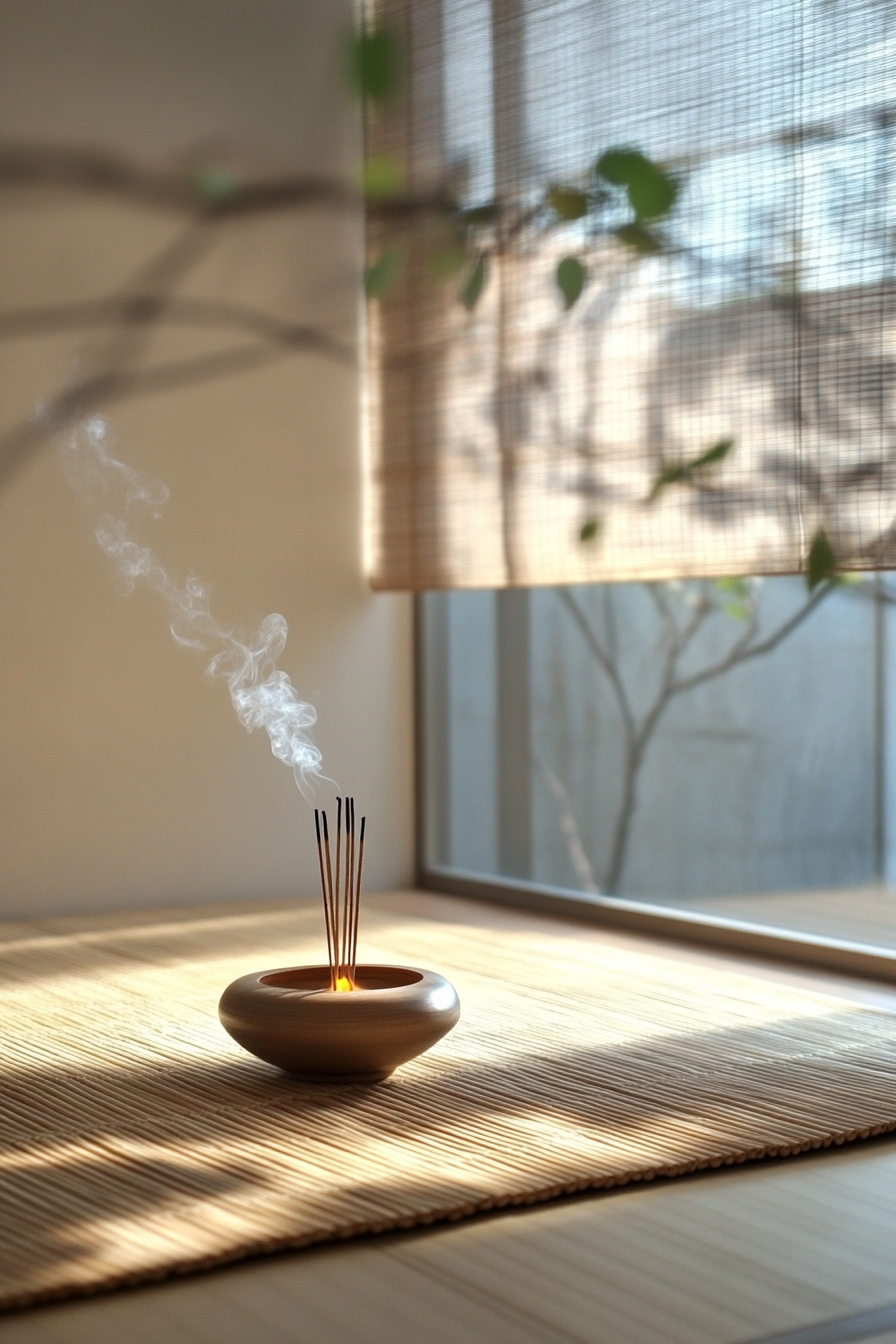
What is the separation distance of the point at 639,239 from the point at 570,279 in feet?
0.75

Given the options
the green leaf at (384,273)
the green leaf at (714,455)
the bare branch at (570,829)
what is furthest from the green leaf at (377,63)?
the bare branch at (570,829)

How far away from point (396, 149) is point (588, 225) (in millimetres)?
754

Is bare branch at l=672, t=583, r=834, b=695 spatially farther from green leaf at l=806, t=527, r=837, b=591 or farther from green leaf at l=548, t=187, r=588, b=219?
green leaf at l=548, t=187, r=588, b=219

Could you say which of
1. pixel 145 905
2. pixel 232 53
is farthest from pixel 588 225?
pixel 145 905

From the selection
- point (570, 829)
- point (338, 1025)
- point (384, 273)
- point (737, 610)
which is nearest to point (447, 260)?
point (384, 273)

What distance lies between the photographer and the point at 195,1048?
7.59 feet

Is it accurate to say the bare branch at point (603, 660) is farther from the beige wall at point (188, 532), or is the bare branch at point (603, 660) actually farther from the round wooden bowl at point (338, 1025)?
the round wooden bowl at point (338, 1025)

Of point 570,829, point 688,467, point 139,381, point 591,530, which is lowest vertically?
point 570,829

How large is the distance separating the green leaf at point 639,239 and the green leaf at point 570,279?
14 centimetres

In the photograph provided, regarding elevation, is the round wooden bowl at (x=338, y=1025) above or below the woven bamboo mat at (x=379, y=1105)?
above

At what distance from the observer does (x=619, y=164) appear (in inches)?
128

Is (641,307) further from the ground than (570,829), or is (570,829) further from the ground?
(641,307)

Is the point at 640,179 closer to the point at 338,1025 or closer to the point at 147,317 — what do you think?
the point at 147,317

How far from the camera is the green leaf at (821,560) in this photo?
9.30ft
